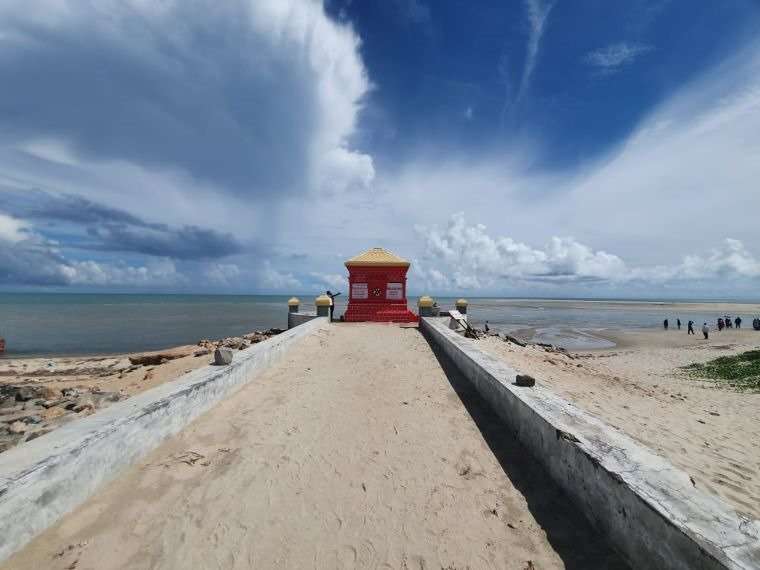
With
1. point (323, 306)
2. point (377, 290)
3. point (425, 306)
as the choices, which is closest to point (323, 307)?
point (323, 306)

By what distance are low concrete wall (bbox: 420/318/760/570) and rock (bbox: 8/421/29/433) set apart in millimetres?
6088

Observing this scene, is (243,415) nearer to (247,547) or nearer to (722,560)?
(247,547)

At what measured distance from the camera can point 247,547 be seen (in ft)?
8.76

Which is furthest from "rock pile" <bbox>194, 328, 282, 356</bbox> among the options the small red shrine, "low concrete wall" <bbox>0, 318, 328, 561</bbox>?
"low concrete wall" <bbox>0, 318, 328, 561</bbox>

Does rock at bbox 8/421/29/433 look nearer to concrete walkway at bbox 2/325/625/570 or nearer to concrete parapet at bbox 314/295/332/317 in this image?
concrete walkway at bbox 2/325/625/570

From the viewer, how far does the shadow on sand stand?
255 cm

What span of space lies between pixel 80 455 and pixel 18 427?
2.95 metres

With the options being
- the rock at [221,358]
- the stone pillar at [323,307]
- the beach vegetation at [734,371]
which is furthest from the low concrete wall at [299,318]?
the beach vegetation at [734,371]

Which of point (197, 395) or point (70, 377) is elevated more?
point (197, 395)

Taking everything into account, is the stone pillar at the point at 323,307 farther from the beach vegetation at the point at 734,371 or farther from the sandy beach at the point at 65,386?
the beach vegetation at the point at 734,371

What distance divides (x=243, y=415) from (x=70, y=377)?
1209 centimetres

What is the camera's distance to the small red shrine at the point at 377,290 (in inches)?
666

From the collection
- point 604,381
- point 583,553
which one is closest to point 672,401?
point 604,381

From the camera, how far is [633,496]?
8.04 feet
